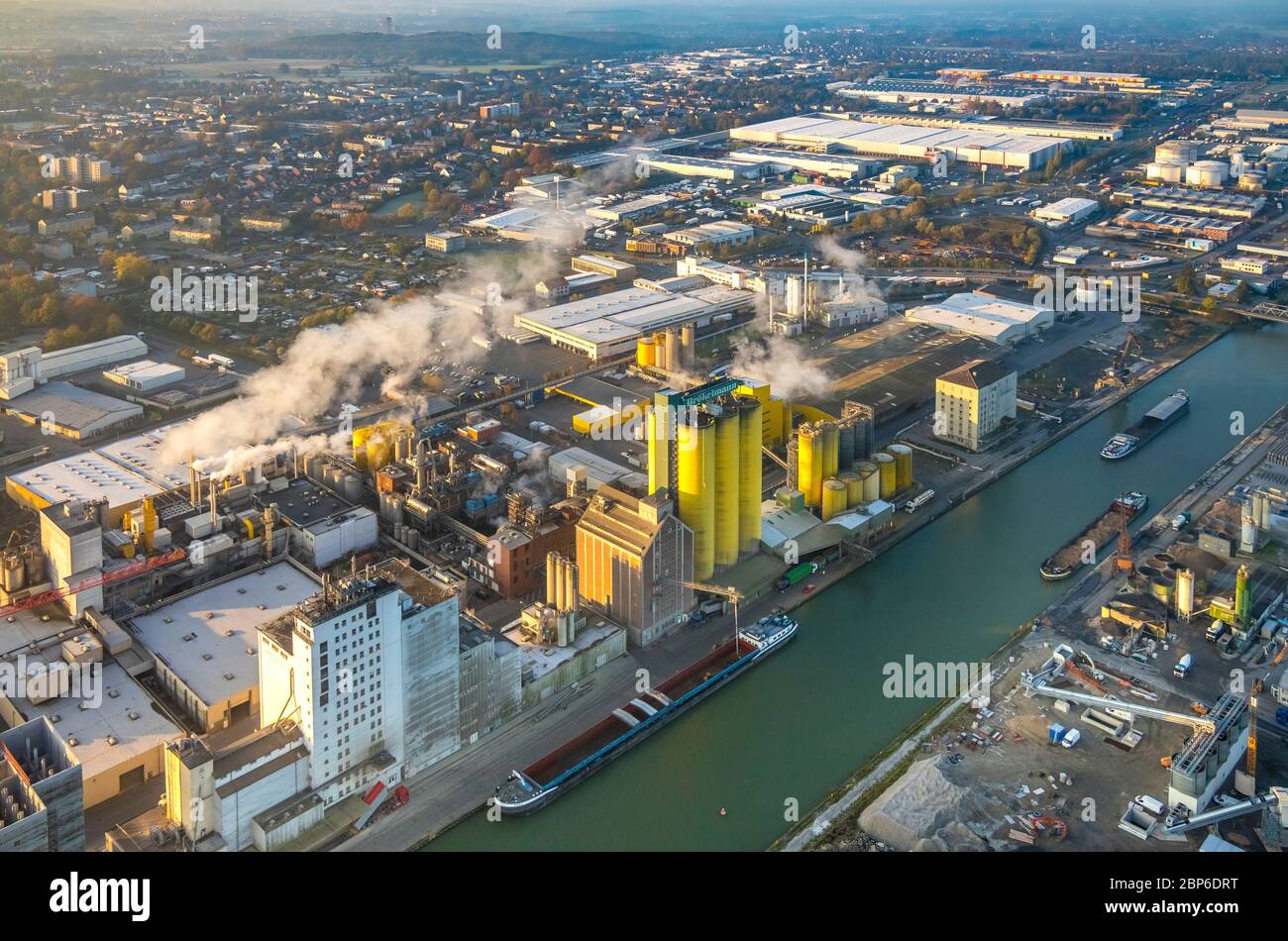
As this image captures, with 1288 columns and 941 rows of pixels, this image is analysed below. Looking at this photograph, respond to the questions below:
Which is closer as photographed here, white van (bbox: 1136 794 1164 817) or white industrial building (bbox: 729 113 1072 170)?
white van (bbox: 1136 794 1164 817)

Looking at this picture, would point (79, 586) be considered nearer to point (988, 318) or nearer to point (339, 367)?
point (339, 367)

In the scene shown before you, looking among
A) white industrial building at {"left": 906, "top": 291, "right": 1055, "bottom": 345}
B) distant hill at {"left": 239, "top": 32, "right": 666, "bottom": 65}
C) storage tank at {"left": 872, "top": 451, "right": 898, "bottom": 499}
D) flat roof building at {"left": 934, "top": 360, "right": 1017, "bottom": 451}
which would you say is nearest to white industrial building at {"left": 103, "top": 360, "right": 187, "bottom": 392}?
storage tank at {"left": 872, "top": 451, "right": 898, "bottom": 499}

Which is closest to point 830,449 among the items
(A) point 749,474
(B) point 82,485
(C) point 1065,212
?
(A) point 749,474

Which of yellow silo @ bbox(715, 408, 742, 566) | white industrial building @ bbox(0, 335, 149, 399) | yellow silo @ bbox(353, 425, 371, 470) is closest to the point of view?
yellow silo @ bbox(715, 408, 742, 566)

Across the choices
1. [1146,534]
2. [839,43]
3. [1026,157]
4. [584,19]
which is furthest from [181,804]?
[584,19]

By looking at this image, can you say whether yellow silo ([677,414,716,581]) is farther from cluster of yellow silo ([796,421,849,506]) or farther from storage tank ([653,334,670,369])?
storage tank ([653,334,670,369])

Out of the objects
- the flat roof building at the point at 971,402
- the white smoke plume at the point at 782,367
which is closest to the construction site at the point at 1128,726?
the flat roof building at the point at 971,402
